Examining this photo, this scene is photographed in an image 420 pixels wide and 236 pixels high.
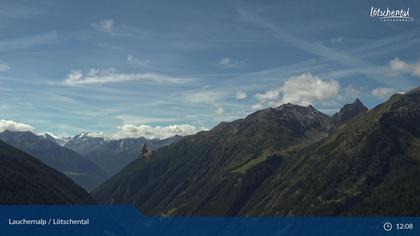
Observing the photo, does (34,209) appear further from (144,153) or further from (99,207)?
(144,153)

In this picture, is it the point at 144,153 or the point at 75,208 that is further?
the point at 144,153

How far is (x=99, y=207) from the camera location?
8881 centimetres

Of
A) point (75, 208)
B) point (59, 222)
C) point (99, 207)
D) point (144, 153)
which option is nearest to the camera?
point (59, 222)

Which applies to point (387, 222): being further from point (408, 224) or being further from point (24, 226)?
point (24, 226)

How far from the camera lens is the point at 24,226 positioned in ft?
256

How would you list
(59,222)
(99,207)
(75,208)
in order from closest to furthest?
(59,222), (75,208), (99,207)

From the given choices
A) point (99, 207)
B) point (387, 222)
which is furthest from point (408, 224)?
point (99, 207)

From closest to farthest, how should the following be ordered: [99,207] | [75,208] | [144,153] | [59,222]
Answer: [59,222], [75,208], [99,207], [144,153]

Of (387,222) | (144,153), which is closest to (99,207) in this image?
(144,153)

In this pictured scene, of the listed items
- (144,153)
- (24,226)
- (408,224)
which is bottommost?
(408,224)

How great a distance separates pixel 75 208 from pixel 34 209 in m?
6.60

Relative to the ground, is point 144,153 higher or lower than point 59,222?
higher

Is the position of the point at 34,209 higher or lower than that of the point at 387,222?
higher

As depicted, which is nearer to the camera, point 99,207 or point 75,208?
point 75,208
